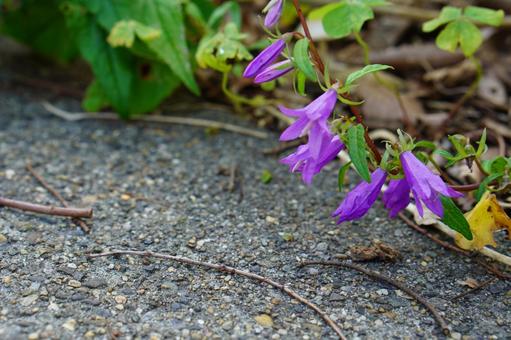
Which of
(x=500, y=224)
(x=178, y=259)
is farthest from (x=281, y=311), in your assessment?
(x=500, y=224)

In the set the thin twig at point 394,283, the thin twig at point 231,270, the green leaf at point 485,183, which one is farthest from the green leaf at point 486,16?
the thin twig at point 231,270

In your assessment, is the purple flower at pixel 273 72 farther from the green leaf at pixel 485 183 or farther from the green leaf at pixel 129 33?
the green leaf at pixel 129 33

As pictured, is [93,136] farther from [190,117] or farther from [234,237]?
[234,237]

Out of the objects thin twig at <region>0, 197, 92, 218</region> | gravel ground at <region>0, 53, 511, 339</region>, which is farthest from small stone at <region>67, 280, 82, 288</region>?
thin twig at <region>0, 197, 92, 218</region>

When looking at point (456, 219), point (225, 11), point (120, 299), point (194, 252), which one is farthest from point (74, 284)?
point (225, 11)

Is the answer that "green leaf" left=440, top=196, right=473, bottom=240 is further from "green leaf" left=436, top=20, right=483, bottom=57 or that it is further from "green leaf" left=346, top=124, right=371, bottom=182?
"green leaf" left=436, top=20, right=483, bottom=57

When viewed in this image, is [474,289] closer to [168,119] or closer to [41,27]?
[168,119]

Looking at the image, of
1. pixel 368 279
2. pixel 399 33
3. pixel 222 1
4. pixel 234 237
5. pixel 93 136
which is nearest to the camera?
pixel 368 279
